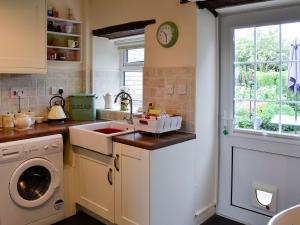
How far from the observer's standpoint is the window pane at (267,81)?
242 centimetres

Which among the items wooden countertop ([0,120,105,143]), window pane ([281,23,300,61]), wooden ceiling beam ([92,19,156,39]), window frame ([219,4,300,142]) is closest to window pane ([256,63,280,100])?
window pane ([281,23,300,61])

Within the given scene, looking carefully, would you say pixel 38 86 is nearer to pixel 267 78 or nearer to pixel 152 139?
pixel 152 139

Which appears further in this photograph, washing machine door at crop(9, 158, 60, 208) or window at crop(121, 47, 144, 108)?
window at crop(121, 47, 144, 108)

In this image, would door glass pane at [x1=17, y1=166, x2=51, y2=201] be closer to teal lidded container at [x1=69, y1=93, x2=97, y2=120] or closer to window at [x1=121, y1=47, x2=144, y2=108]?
teal lidded container at [x1=69, y1=93, x2=97, y2=120]

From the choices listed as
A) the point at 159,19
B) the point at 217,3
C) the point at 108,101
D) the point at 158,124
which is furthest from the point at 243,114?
the point at 108,101

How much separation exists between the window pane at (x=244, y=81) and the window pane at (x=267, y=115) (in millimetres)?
132

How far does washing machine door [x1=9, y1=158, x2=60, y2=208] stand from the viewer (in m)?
2.36

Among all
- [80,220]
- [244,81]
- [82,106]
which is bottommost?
[80,220]

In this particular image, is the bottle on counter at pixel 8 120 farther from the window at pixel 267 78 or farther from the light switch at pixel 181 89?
the window at pixel 267 78

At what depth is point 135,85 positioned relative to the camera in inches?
139

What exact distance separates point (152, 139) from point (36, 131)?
1067 millimetres

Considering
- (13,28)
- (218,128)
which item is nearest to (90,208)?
(218,128)

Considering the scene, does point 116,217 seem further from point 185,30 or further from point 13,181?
point 185,30

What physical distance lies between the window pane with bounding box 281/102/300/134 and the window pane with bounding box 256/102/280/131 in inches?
2.1
